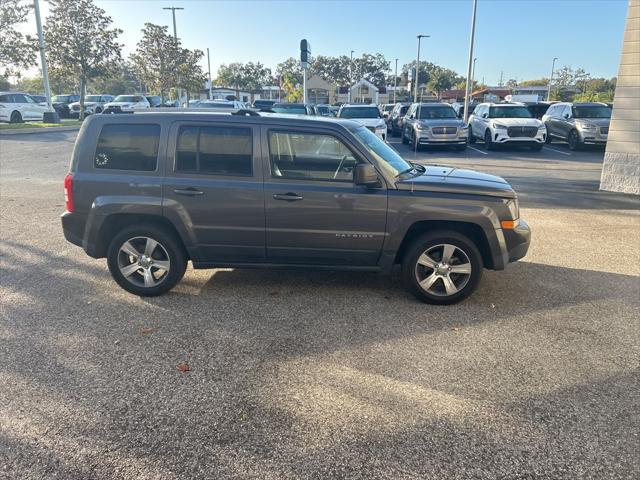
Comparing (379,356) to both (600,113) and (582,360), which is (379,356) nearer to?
(582,360)

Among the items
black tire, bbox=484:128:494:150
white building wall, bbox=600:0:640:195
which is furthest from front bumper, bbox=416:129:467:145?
white building wall, bbox=600:0:640:195

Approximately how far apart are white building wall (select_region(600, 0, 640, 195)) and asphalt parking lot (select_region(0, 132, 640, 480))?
5434mm

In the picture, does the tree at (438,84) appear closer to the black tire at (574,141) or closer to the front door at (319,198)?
the black tire at (574,141)

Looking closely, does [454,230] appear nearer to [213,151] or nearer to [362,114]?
[213,151]

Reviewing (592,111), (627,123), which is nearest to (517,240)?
(627,123)

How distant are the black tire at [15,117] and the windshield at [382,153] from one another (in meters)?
28.7

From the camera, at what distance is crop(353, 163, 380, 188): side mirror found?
4465 millimetres

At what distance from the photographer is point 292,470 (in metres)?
2.68

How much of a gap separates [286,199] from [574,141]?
717 inches

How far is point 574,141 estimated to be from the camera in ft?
63.4

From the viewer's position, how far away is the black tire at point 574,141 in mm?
19072

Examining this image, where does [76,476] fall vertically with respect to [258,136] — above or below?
below

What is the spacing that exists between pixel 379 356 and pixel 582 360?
159 centimetres

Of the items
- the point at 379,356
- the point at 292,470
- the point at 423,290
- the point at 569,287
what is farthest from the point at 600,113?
the point at 292,470
